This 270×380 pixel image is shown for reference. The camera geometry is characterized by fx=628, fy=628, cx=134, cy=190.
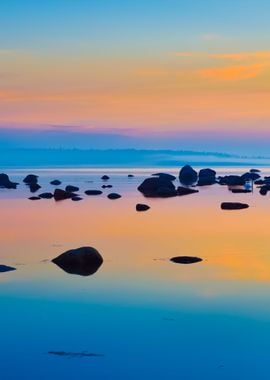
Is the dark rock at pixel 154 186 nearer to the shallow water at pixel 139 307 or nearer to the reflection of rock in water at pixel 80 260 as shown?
the shallow water at pixel 139 307

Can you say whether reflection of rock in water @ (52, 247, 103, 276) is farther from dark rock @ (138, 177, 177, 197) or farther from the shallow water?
dark rock @ (138, 177, 177, 197)

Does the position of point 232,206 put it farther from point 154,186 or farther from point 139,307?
point 139,307

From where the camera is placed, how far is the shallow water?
10164 mm

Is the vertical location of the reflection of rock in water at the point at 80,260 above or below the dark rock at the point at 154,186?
below

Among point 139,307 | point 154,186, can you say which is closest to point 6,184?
point 154,186

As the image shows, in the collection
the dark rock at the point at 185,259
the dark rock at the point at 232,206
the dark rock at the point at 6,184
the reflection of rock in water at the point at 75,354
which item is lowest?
the reflection of rock in water at the point at 75,354

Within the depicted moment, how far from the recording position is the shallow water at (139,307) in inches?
400

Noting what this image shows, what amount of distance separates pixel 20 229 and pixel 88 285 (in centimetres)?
1278

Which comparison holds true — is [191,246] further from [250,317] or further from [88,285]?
[250,317]

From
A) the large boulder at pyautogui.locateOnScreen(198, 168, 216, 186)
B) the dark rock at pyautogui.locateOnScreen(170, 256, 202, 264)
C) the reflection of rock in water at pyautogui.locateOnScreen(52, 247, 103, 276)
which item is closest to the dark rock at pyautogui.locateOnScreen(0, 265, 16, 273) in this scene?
the reflection of rock in water at pyautogui.locateOnScreen(52, 247, 103, 276)

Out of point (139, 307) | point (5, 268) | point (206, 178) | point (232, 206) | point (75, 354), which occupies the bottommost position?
point (75, 354)

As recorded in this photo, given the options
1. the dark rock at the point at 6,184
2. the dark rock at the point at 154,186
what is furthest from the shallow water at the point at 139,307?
the dark rock at the point at 6,184

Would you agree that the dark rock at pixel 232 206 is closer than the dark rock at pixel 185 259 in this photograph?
No

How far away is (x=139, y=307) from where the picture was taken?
1366 cm
